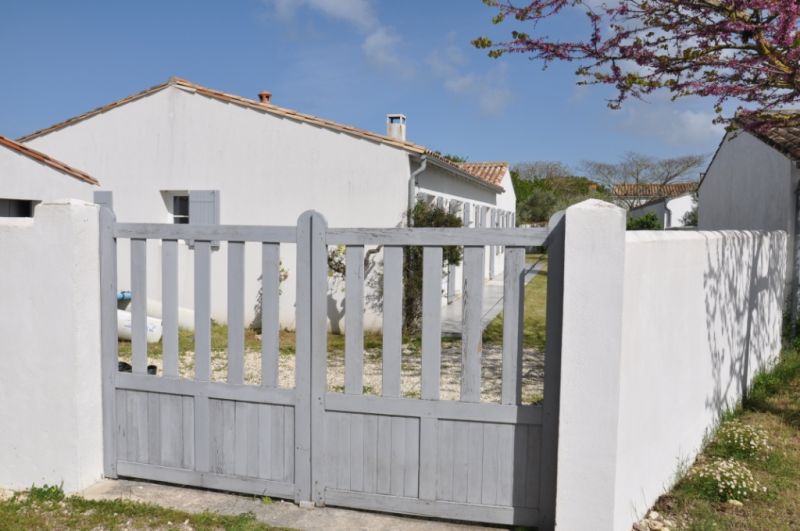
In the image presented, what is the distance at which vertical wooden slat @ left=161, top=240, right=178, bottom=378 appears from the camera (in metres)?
4.29

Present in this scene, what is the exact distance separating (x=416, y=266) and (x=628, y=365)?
706 centimetres

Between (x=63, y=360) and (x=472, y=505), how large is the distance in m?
2.85

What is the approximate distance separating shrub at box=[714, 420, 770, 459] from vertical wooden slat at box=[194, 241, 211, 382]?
4.10 meters

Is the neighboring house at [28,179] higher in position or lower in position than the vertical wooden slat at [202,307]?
higher

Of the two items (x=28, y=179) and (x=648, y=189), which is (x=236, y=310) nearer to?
(x=28, y=179)

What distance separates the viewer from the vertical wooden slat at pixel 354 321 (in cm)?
398

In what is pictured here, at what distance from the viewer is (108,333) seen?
4465mm

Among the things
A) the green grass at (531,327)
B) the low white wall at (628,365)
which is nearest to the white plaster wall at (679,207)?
the green grass at (531,327)

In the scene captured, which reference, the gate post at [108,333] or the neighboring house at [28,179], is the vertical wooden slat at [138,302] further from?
the neighboring house at [28,179]

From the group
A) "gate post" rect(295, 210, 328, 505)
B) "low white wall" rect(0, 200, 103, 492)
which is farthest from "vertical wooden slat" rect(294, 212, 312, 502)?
"low white wall" rect(0, 200, 103, 492)

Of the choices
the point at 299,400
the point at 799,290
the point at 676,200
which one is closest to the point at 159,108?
the point at 299,400

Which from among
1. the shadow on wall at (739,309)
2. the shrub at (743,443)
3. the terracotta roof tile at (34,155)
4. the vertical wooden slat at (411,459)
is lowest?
the shrub at (743,443)

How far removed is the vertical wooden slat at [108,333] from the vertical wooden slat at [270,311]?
113 centimetres

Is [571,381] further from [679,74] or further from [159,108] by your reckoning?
[159,108]
